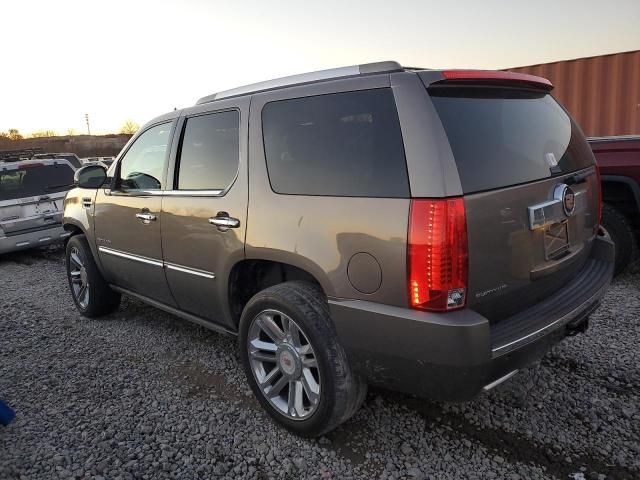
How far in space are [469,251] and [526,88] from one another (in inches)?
46.2

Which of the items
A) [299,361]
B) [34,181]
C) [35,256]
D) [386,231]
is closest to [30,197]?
[34,181]

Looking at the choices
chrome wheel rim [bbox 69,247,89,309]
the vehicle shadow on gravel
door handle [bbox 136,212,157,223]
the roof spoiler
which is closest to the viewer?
the roof spoiler

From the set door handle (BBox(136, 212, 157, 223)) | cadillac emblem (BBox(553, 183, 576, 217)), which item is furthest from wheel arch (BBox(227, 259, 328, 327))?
cadillac emblem (BBox(553, 183, 576, 217))

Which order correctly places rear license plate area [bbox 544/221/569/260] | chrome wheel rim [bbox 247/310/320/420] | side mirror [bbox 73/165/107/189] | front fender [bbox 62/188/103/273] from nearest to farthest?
rear license plate area [bbox 544/221/569/260] < chrome wheel rim [bbox 247/310/320/420] < side mirror [bbox 73/165/107/189] < front fender [bbox 62/188/103/273]

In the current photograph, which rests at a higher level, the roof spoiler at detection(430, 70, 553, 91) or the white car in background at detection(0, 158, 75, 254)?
the roof spoiler at detection(430, 70, 553, 91)

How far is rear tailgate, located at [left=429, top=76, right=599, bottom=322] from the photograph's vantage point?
2.07 metres

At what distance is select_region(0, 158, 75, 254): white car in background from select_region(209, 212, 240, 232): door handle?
5.78 metres

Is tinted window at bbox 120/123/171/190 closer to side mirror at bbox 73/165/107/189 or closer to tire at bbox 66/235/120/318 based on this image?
side mirror at bbox 73/165/107/189

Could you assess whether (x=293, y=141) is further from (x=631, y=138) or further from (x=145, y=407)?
(x=631, y=138)

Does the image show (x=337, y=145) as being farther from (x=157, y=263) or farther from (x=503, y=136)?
(x=157, y=263)

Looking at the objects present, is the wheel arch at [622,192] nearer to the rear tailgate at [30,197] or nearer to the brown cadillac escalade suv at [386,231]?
the brown cadillac escalade suv at [386,231]

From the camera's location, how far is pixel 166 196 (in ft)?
11.2

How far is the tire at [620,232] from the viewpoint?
4.55 meters

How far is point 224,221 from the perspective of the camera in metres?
2.88
